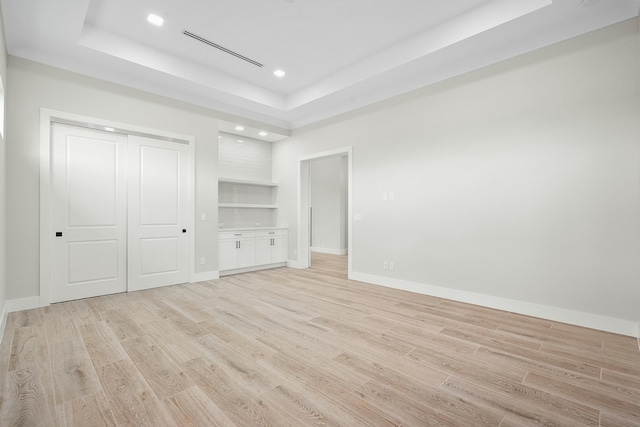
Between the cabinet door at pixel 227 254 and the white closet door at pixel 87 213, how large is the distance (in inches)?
59.0

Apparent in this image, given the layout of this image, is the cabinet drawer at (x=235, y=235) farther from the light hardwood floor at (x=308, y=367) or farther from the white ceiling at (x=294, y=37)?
the white ceiling at (x=294, y=37)

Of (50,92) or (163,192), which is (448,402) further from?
(50,92)

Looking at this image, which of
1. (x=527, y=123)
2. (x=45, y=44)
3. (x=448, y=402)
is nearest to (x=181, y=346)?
(x=448, y=402)

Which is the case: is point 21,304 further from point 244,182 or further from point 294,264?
point 294,264

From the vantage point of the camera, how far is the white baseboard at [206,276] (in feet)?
16.6

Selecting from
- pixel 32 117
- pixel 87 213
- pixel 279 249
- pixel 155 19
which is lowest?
pixel 279 249

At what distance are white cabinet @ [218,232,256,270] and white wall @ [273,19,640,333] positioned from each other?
242 cm

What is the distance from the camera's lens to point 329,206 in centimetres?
936

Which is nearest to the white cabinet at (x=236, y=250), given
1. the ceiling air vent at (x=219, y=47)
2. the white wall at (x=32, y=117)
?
the white wall at (x=32, y=117)

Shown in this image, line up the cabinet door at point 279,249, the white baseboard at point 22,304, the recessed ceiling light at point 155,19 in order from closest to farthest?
1. the recessed ceiling light at point 155,19
2. the white baseboard at point 22,304
3. the cabinet door at point 279,249

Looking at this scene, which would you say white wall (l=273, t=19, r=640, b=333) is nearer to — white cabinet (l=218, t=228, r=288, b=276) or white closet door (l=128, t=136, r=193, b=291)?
white cabinet (l=218, t=228, r=288, b=276)

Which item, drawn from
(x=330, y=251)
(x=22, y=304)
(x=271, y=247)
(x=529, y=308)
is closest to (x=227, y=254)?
(x=271, y=247)

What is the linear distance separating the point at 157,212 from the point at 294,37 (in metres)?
3.27

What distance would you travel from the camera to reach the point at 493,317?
3365mm
